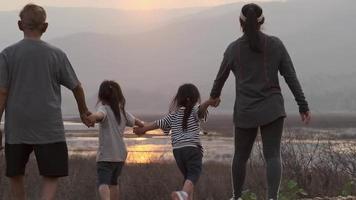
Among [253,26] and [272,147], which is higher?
[253,26]

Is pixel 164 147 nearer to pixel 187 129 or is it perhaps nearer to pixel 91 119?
pixel 187 129

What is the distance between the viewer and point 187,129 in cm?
704

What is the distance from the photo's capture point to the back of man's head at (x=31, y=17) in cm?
562

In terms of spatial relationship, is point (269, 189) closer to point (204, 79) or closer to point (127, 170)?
point (127, 170)

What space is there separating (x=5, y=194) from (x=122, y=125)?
315cm

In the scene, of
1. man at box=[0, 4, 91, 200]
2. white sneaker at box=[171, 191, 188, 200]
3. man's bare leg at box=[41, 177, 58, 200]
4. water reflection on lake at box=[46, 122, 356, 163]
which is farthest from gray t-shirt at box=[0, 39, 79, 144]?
water reflection on lake at box=[46, 122, 356, 163]

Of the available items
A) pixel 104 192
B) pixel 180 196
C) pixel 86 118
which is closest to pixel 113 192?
pixel 104 192

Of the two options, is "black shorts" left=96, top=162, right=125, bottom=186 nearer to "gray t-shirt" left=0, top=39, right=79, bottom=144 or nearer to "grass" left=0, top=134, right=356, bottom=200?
"gray t-shirt" left=0, top=39, right=79, bottom=144

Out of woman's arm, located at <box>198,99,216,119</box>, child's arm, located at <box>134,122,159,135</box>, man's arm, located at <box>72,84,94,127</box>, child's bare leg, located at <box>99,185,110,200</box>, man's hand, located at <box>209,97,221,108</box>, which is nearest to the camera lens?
man's arm, located at <box>72,84,94,127</box>

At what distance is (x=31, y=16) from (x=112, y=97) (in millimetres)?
1715

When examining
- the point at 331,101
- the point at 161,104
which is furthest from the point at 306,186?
the point at 161,104

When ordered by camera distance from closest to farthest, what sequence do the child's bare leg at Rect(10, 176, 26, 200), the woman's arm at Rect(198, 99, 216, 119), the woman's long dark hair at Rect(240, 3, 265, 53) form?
the child's bare leg at Rect(10, 176, 26, 200) < the woman's long dark hair at Rect(240, 3, 265, 53) < the woman's arm at Rect(198, 99, 216, 119)

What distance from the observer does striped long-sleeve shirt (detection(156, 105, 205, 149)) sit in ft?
23.1

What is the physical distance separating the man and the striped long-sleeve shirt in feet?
5.50
